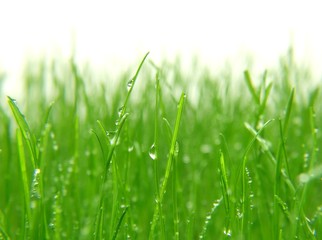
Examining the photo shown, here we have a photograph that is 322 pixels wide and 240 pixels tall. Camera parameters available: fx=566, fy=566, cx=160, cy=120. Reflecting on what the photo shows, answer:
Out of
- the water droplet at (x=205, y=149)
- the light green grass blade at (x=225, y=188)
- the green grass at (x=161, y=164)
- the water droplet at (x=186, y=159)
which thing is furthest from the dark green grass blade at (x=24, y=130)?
the water droplet at (x=205, y=149)

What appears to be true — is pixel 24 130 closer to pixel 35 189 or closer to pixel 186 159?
pixel 35 189

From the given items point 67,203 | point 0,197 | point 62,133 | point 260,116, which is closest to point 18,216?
point 0,197

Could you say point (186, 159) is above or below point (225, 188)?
below

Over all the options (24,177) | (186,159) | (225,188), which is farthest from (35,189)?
(186,159)

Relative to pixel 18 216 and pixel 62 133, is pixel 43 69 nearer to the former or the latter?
pixel 62 133

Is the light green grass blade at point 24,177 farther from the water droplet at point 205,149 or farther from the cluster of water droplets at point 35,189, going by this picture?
the water droplet at point 205,149

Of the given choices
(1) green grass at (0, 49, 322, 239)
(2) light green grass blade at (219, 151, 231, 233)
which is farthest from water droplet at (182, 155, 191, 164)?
(2) light green grass blade at (219, 151, 231, 233)

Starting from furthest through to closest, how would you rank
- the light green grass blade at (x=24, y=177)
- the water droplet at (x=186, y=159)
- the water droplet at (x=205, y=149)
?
the water droplet at (x=205, y=149)
the water droplet at (x=186, y=159)
the light green grass blade at (x=24, y=177)

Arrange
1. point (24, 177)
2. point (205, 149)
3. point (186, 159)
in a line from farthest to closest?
1. point (205, 149)
2. point (186, 159)
3. point (24, 177)

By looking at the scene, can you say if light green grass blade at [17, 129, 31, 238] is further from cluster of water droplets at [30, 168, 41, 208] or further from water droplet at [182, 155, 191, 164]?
water droplet at [182, 155, 191, 164]
